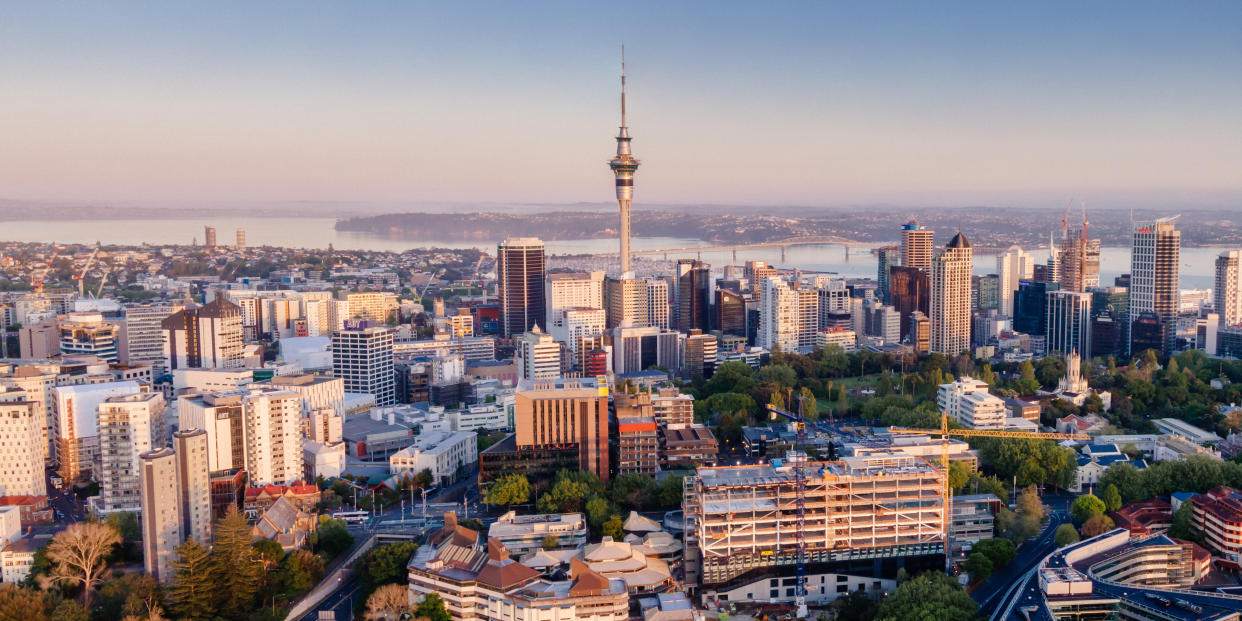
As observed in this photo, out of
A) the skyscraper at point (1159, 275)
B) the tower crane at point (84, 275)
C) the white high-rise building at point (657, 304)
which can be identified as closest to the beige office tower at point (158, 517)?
the white high-rise building at point (657, 304)

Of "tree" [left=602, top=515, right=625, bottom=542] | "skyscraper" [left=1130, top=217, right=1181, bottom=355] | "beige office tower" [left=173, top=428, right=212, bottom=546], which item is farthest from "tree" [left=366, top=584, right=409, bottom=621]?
"skyscraper" [left=1130, top=217, right=1181, bottom=355]

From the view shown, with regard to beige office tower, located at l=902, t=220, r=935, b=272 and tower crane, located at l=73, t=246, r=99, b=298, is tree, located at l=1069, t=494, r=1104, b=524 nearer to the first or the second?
beige office tower, located at l=902, t=220, r=935, b=272

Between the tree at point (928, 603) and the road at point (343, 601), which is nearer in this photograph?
the tree at point (928, 603)

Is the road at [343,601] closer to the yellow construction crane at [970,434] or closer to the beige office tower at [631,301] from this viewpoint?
the yellow construction crane at [970,434]

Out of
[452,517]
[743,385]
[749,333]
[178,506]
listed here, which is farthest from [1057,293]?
[178,506]

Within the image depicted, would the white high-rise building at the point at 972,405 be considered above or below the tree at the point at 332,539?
above

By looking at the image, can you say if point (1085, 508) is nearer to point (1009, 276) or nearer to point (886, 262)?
point (1009, 276)

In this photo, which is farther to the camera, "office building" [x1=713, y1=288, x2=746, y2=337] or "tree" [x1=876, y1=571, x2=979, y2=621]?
"office building" [x1=713, y1=288, x2=746, y2=337]
